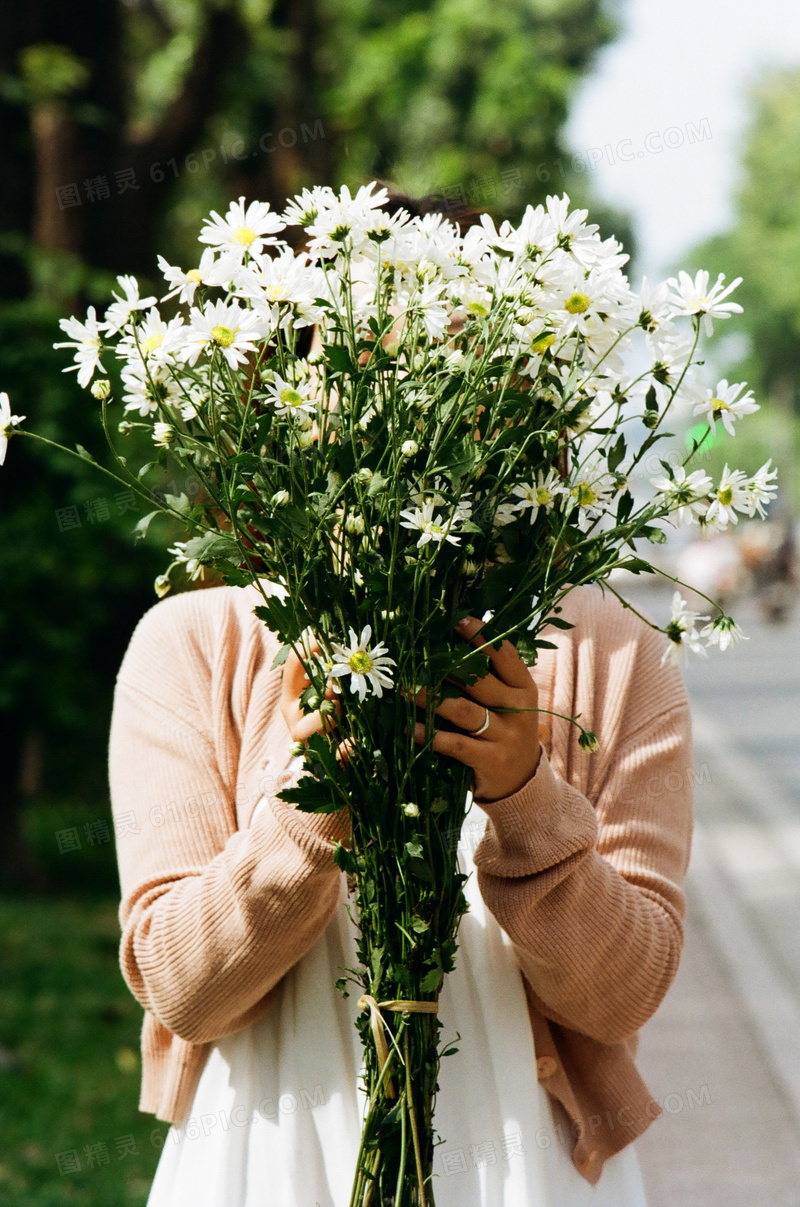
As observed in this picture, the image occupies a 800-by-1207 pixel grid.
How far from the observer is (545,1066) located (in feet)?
4.80

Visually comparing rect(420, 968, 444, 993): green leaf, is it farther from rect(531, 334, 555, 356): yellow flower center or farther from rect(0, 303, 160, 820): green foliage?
rect(0, 303, 160, 820): green foliage

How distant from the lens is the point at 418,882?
1.20 meters

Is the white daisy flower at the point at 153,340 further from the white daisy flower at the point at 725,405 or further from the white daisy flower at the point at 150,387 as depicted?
the white daisy flower at the point at 725,405

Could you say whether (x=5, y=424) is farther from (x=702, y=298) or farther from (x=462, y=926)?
(x=462, y=926)

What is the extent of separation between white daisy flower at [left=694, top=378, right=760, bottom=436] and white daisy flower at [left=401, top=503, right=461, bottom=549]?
10.4 inches

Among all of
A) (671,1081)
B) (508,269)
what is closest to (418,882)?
(508,269)

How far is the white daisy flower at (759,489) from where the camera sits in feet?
3.86

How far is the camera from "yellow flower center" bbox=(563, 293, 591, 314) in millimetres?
1125

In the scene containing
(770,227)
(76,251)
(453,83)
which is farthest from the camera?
(770,227)

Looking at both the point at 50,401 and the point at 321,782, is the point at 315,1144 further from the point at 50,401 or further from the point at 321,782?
the point at 50,401

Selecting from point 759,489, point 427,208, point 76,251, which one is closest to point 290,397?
point 759,489

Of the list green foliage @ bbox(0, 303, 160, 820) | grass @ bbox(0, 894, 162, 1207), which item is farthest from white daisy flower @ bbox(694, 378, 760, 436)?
green foliage @ bbox(0, 303, 160, 820)

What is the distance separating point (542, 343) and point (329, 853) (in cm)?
55

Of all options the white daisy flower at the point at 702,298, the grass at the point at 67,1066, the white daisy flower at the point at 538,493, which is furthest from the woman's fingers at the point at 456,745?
the grass at the point at 67,1066
